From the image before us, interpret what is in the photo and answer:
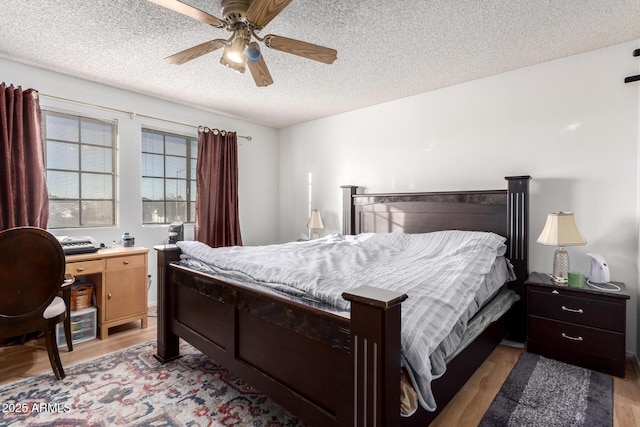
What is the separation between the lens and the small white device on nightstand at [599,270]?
2354 mm

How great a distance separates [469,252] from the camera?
8.01 feet

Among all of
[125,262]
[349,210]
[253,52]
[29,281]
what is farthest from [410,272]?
[125,262]

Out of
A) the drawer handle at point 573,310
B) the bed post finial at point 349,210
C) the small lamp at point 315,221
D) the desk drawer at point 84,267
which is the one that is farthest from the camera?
the small lamp at point 315,221

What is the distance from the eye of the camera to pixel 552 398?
1.93 m

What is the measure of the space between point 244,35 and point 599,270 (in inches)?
116

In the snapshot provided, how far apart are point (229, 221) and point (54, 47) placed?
2422 millimetres

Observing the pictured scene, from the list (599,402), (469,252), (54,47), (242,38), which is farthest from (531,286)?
(54,47)

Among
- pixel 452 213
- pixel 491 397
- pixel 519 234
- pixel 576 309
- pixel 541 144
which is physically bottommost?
pixel 491 397

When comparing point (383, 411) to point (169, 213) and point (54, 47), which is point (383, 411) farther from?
point (169, 213)

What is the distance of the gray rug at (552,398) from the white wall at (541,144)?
75 cm

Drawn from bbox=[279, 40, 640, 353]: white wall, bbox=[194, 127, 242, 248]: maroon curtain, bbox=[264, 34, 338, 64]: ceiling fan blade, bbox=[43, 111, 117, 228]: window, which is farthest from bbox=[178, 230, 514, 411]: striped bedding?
bbox=[43, 111, 117, 228]: window

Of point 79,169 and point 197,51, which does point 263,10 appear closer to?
point 197,51

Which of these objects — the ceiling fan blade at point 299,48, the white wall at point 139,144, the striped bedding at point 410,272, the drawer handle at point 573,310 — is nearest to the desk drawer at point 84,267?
the white wall at point 139,144

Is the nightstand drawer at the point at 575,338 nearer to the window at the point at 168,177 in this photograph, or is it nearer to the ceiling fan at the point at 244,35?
the ceiling fan at the point at 244,35
